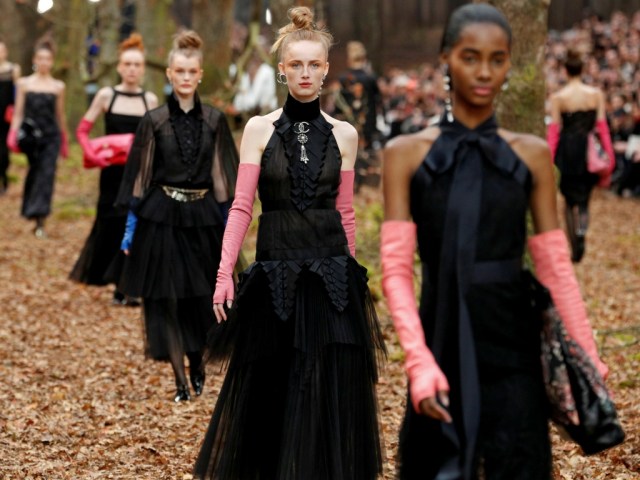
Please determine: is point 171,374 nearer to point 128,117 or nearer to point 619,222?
point 128,117

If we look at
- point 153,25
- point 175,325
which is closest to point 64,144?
point 153,25

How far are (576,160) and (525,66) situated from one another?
505 centimetres

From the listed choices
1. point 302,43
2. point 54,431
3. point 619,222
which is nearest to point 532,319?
point 302,43

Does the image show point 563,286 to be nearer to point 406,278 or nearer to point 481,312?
point 481,312

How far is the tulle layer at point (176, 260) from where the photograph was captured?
328 inches

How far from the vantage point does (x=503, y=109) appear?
9789 mm

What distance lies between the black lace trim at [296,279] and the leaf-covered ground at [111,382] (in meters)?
1.23

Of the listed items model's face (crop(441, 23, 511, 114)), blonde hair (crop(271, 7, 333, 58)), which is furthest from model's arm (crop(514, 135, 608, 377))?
blonde hair (crop(271, 7, 333, 58))

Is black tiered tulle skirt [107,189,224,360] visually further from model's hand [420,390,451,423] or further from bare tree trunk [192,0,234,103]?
bare tree trunk [192,0,234,103]

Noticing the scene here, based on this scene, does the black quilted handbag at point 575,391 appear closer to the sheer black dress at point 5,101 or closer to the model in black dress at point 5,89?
the model in black dress at point 5,89

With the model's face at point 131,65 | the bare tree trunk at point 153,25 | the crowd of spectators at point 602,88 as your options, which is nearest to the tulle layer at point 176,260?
the model's face at point 131,65

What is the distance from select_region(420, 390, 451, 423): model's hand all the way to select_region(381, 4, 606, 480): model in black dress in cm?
7

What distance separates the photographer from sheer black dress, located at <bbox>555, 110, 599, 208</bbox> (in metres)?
14.5

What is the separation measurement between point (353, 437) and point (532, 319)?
73.9 inches
